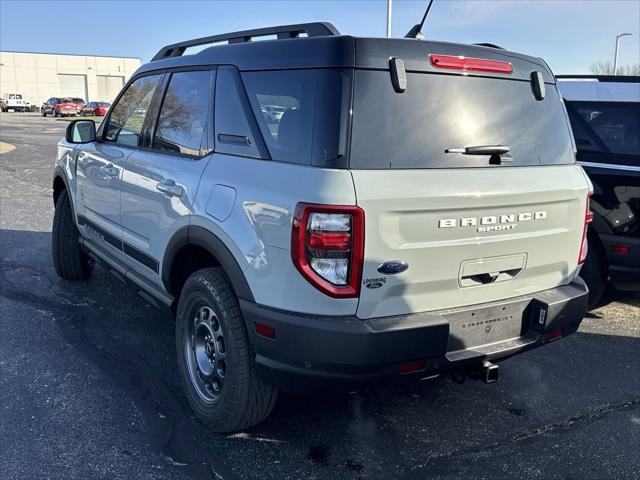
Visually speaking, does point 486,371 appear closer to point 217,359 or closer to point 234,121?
point 217,359

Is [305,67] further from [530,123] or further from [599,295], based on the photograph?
[599,295]

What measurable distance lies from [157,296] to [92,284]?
2270 millimetres

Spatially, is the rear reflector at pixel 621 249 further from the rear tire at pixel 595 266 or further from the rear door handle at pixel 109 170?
the rear door handle at pixel 109 170

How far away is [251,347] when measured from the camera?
9.16 ft

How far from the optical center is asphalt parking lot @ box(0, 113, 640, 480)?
114 inches

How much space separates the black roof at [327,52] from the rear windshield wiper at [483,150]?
0.38 metres

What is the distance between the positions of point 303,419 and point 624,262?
3042mm

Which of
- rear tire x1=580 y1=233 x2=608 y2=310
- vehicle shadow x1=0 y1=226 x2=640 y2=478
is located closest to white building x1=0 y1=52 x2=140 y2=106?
vehicle shadow x1=0 y1=226 x2=640 y2=478

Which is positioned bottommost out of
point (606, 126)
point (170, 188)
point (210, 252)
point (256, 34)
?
point (210, 252)

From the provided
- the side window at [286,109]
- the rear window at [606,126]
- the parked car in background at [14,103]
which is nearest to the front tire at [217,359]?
the side window at [286,109]

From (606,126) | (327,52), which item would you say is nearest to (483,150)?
(327,52)

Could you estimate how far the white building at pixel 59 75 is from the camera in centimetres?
7706

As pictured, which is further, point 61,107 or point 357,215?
point 61,107

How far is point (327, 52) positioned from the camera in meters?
2.57
